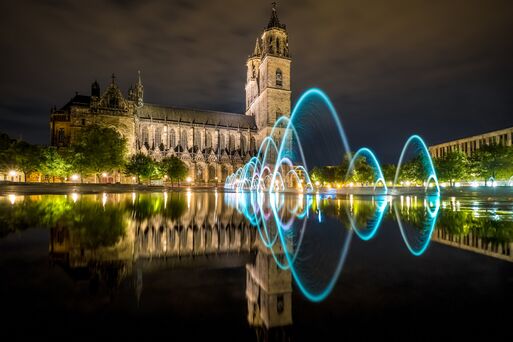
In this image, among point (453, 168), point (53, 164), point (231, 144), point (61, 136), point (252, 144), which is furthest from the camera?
point (252, 144)

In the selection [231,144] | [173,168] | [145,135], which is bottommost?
[173,168]

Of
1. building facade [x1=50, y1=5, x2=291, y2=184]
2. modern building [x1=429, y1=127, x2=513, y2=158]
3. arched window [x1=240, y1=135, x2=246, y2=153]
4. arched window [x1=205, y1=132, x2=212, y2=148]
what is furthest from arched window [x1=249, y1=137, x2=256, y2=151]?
modern building [x1=429, y1=127, x2=513, y2=158]

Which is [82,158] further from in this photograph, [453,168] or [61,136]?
[453,168]

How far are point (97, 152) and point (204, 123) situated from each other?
117 feet

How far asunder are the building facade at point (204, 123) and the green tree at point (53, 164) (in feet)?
29.8

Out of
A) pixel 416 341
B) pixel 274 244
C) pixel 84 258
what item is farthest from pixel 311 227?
pixel 416 341

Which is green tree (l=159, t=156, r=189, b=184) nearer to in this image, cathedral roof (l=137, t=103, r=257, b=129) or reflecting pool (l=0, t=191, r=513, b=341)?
cathedral roof (l=137, t=103, r=257, b=129)

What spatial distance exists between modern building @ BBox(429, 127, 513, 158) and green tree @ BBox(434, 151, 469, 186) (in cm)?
918

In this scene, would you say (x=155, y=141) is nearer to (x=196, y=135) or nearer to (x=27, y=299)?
(x=196, y=135)

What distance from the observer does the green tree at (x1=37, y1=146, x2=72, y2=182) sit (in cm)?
5159

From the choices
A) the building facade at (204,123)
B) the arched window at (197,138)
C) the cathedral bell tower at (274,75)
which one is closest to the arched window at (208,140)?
the building facade at (204,123)

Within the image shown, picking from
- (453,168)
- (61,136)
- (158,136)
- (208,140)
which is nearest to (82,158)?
(61,136)

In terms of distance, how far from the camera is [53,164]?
51.6 meters

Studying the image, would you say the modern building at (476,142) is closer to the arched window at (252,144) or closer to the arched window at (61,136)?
the arched window at (252,144)
